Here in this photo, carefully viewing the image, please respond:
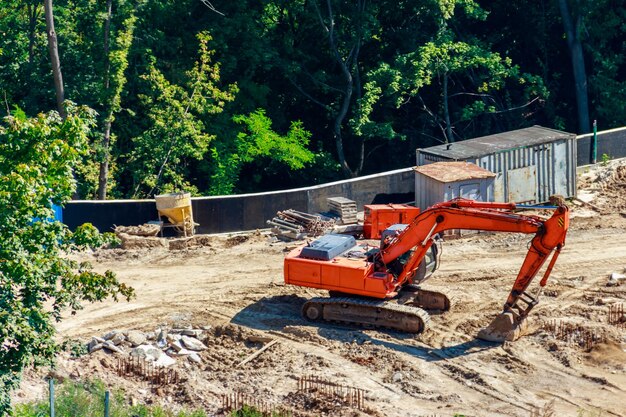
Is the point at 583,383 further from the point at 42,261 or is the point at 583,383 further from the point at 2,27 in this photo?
the point at 2,27

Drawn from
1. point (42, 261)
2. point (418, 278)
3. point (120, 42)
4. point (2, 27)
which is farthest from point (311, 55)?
point (42, 261)

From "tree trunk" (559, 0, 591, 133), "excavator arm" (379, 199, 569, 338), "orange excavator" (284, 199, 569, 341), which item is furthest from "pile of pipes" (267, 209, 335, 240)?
"tree trunk" (559, 0, 591, 133)

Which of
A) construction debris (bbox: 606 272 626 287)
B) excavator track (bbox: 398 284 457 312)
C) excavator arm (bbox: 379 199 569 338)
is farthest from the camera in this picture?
construction debris (bbox: 606 272 626 287)

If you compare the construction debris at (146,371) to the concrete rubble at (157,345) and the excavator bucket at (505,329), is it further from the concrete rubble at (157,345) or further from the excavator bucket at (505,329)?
the excavator bucket at (505,329)

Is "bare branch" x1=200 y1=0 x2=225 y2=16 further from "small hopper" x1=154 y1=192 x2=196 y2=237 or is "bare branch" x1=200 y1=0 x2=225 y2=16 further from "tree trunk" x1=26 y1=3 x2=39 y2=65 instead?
"small hopper" x1=154 y1=192 x2=196 y2=237

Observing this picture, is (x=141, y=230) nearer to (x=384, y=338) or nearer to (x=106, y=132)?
(x=106, y=132)

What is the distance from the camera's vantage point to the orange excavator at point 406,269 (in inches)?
905

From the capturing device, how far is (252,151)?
126 feet

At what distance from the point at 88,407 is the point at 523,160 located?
1870 cm

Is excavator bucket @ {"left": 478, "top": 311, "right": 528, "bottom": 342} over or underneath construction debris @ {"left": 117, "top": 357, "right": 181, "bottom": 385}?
over

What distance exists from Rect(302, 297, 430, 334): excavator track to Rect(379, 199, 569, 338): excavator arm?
74 centimetres

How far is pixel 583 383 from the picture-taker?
2148 centimetres

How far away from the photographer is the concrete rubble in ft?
76.0

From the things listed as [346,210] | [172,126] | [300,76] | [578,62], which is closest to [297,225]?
[346,210]
